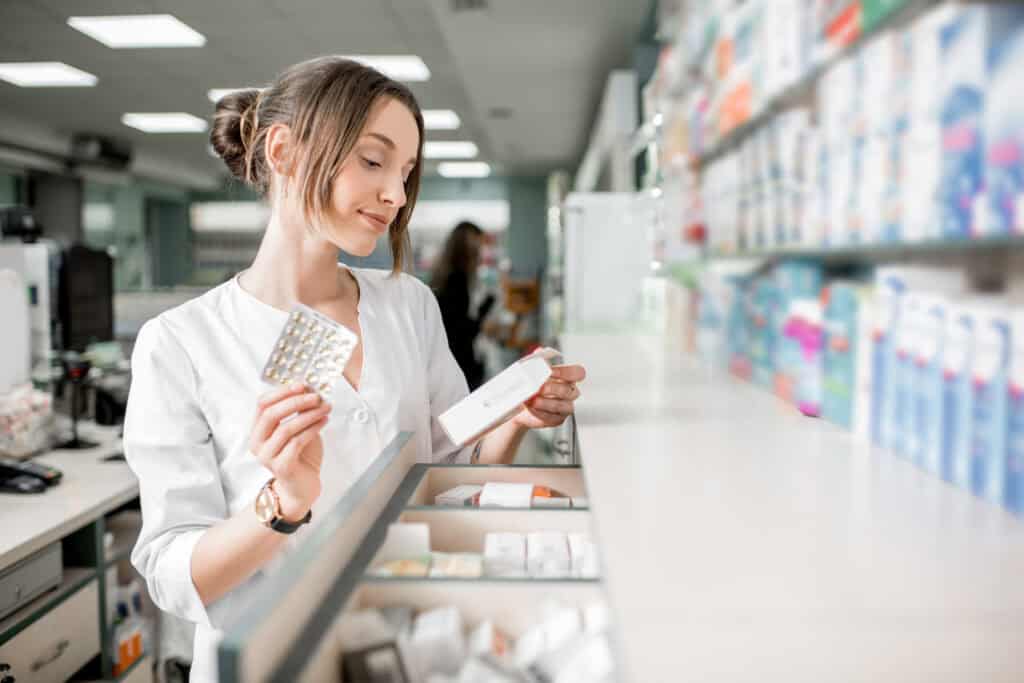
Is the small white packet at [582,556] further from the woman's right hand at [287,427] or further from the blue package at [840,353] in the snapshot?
the blue package at [840,353]

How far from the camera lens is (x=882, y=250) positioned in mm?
1343

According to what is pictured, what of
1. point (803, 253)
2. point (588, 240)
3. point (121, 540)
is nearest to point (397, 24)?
point (588, 240)

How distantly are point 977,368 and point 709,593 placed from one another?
0.55 metres

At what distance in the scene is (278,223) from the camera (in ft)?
4.67

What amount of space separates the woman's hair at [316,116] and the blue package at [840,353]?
2.66 ft

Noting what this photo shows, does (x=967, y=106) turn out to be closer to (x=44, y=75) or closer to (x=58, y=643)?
(x=58, y=643)

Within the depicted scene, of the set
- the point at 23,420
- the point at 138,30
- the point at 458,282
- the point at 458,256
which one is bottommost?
the point at 23,420

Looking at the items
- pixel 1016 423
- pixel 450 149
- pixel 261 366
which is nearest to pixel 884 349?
pixel 1016 423

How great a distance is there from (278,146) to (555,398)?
0.64m

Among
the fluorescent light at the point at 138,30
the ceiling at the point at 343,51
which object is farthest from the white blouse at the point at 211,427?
the fluorescent light at the point at 138,30

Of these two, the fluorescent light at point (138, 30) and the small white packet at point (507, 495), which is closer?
the small white packet at point (507, 495)

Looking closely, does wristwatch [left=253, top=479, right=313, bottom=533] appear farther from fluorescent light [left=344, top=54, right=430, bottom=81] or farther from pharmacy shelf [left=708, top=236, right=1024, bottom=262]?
fluorescent light [left=344, top=54, right=430, bottom=81]

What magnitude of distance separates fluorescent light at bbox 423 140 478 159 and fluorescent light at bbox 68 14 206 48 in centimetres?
496

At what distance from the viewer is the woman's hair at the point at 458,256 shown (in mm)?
4289
